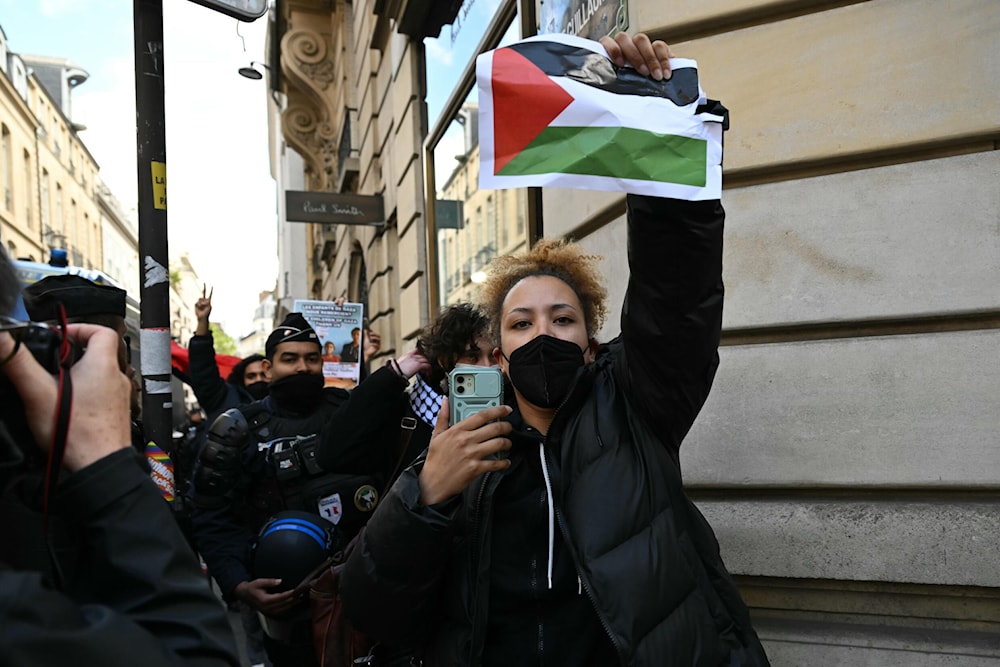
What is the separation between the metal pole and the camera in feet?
10.3

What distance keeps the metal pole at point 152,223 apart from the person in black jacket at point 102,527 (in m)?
2.32

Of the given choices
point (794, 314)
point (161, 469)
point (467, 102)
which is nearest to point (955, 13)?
point (794, 314)

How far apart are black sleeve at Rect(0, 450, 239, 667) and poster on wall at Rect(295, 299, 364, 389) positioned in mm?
4460

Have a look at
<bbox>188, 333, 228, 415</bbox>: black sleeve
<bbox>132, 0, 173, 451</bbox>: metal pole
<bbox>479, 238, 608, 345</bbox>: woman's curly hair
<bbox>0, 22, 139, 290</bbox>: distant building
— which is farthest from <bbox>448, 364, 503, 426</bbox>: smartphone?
<bbox>0, 22, 139, 290</bbox>: distant building

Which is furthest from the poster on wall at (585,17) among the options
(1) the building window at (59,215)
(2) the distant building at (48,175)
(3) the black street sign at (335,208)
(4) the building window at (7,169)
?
(1) the building window at (59,215)

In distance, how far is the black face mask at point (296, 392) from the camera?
131 inches

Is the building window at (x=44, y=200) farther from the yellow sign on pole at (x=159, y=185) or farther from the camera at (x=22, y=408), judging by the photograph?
the camera at (x=22, y=408)

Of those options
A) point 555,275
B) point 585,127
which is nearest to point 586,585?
point 555,275

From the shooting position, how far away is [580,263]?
6.71 feet

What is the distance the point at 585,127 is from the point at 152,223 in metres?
2.37

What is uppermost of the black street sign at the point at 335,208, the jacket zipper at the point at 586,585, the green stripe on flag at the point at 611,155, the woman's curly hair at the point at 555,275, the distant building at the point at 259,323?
the black street sign at the point at 335,208

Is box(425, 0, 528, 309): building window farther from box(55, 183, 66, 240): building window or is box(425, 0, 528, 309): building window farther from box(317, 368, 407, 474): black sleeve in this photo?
box(55, 183, 66, 240): building window

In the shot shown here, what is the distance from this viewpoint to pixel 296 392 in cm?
333

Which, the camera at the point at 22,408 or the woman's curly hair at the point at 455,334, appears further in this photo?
the woman's curly hair at the point at 455,334
